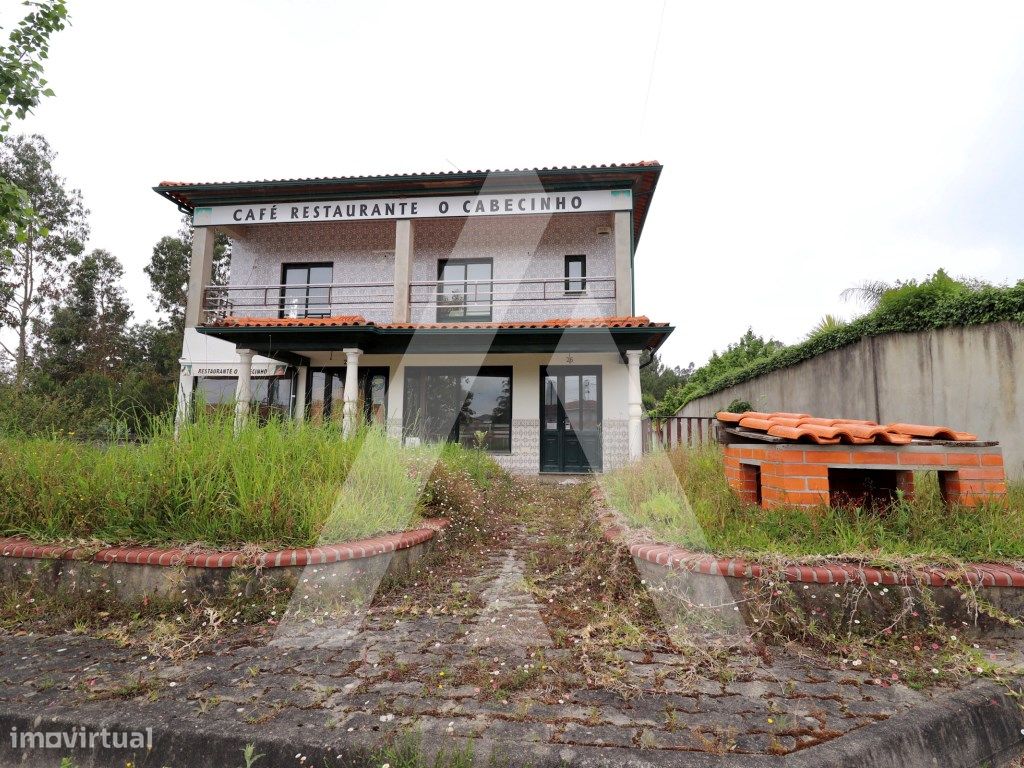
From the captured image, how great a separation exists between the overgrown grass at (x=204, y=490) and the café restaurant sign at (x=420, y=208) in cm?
896

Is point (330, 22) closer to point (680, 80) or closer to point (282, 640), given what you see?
point (680, 80)

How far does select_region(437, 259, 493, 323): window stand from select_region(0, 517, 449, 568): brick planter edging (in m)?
9.92

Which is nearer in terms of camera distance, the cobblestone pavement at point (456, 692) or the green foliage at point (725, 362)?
the cobblestone pavement at point (456, 692)

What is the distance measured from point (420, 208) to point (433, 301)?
231cm

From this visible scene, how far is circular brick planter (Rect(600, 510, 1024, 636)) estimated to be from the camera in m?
2.57

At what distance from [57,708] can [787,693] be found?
9.83 ft

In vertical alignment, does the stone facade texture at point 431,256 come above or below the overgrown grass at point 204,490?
above

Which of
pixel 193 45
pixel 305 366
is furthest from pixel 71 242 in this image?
pixel 193 45

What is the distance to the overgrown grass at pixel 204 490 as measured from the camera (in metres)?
3.26

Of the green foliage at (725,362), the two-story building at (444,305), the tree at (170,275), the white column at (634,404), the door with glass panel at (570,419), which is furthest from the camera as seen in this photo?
the tree at (170,275)

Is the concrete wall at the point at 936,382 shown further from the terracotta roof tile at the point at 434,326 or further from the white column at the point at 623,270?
the white column at the point at 623,270

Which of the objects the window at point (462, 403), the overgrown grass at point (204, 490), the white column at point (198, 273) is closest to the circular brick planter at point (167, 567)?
the overgrown grass at point (204, 490)

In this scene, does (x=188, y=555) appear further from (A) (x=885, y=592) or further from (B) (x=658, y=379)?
(B) (x=658, y=379)

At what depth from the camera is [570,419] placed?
11984mm
